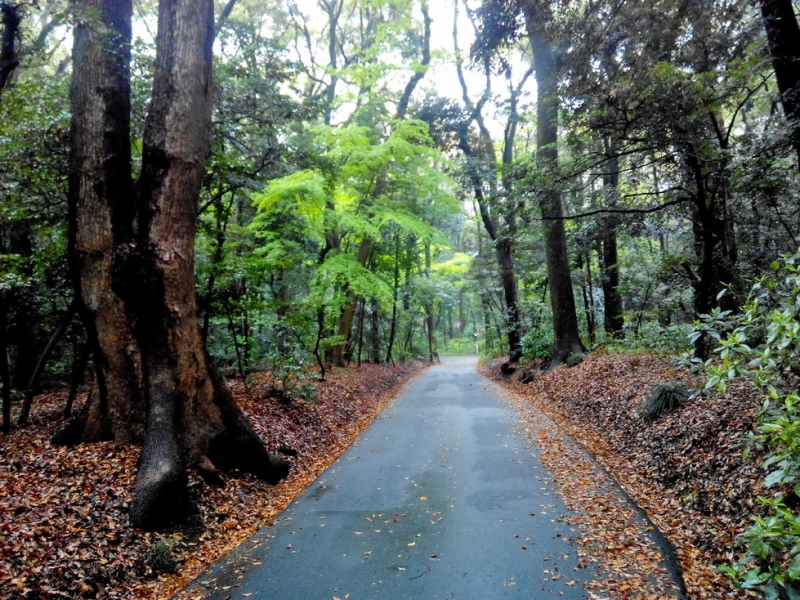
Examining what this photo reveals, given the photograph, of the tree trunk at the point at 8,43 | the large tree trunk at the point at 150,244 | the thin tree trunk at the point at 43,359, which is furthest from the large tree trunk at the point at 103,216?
the thin tree trunk at the point at 43,359

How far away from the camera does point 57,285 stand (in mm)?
9062

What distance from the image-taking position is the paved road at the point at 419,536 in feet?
13.4

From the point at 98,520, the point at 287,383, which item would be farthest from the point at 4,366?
the point at 287,383

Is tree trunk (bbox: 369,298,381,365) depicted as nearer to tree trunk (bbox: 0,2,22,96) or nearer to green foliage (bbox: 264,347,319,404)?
green foliage (bbox: 264,347,319,404)

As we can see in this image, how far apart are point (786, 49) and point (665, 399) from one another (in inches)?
206

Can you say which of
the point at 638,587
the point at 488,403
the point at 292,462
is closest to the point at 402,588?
the point at 638,587

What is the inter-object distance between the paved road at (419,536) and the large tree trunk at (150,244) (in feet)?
4.75

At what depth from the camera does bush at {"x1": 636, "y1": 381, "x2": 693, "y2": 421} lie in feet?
24.0

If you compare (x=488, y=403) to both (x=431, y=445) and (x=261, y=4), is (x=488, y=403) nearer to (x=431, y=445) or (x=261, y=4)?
(x=431, y=445)

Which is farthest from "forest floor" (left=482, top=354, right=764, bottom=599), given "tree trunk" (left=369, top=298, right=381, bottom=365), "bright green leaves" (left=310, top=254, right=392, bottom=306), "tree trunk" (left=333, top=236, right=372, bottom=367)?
"tree trunk" (left=369, top=298, right=381, bottom=365)

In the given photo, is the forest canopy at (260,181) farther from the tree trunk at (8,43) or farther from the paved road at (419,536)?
the paved road at (419,536)

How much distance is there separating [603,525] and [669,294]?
12567mm

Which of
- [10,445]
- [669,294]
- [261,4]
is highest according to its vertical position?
[261,4]

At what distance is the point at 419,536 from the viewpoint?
503cm
